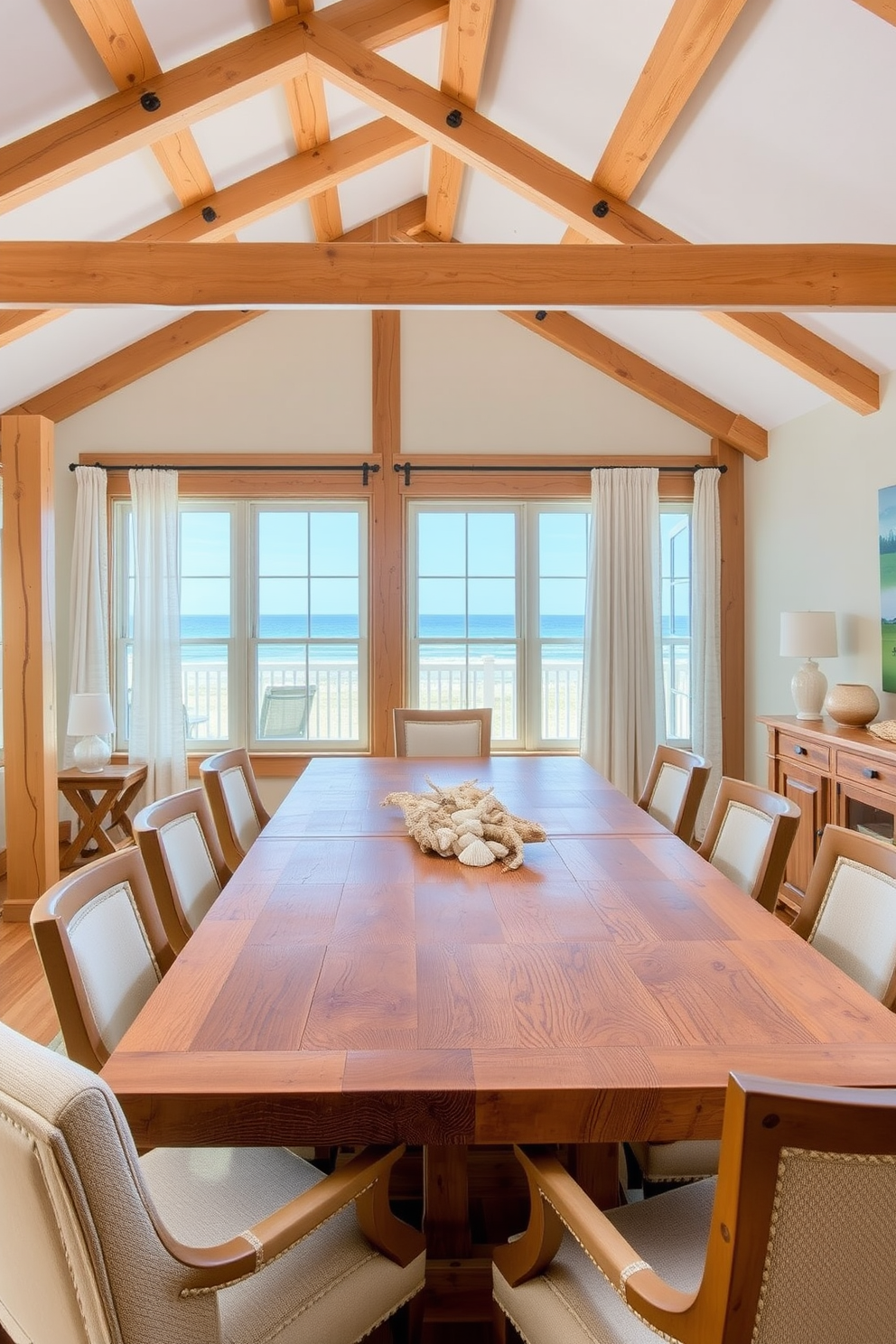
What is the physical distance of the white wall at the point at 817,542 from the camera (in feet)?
12.7

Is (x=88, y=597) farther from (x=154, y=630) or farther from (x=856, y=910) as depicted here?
(x=856, y=910)

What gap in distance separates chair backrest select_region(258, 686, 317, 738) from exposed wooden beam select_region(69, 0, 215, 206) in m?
2.84

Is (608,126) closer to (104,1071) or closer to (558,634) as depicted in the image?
(558,634)

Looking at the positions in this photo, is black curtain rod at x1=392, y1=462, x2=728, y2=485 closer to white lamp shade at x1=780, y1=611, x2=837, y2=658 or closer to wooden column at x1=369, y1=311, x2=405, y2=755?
wooden column at x1=369, y1=311, x2=405, y2=755

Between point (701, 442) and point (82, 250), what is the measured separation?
3.80m

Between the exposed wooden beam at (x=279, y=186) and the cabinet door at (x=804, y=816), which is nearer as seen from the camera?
the cabinet door at (x=804, y=816)

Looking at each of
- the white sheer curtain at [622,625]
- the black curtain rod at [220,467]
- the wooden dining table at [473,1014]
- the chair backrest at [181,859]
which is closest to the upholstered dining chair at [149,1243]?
the wooden dining table at [473,1014]

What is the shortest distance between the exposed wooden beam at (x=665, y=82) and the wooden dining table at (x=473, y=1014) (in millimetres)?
2625

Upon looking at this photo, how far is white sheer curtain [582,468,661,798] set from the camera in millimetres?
5219

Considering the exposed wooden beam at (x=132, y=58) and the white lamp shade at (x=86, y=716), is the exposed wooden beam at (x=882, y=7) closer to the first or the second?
the exposed wooden beam at (x=132, y=58)

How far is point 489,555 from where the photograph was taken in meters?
5.46

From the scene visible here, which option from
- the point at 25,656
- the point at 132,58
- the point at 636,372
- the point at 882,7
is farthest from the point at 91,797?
the point at 882,7

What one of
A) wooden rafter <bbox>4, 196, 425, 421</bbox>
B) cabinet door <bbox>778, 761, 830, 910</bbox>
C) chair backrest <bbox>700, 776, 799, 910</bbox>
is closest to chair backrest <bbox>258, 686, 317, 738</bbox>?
wooden rafter <bbox>4, 196, 425, 421</bbox>

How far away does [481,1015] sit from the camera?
4.26ft
